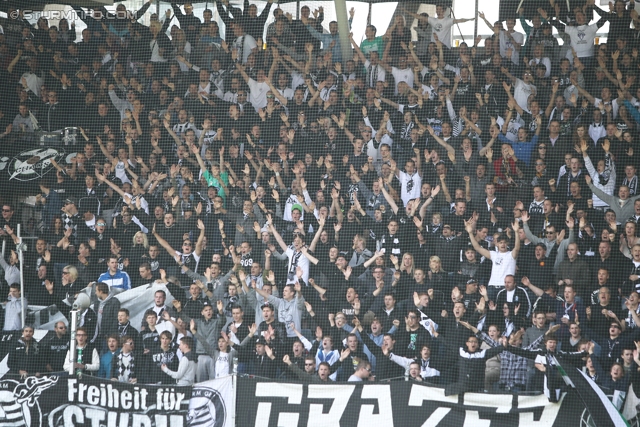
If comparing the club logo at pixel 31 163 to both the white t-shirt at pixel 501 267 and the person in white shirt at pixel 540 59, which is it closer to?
the white t-shirt at pixel 501 267

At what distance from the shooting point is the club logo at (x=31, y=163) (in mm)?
11992

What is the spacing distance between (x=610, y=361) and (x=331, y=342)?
264cm

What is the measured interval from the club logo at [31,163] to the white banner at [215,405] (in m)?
5.53

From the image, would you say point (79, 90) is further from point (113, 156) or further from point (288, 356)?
point (288, 356)

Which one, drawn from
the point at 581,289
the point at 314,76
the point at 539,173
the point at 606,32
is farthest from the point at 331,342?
the point at 606,32

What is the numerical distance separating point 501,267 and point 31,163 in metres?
6.37

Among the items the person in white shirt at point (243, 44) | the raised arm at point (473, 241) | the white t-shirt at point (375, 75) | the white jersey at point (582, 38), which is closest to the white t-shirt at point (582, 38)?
the white jersey at point (582, 38)

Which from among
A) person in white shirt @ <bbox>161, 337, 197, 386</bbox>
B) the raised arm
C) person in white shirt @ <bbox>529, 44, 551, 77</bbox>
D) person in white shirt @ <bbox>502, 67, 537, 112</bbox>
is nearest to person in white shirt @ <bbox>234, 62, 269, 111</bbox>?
person in white shirt @ <bbox>502, 67, 537, 112</bbox>

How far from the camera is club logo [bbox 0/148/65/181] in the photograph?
12.0m

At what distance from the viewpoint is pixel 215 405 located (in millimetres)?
7531

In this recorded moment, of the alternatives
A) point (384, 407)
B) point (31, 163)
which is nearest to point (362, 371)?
point (384, 407)

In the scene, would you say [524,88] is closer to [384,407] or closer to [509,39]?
[509,39]

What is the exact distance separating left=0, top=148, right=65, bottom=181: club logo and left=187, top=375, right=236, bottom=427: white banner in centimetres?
553

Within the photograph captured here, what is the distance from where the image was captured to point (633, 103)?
10641mm
